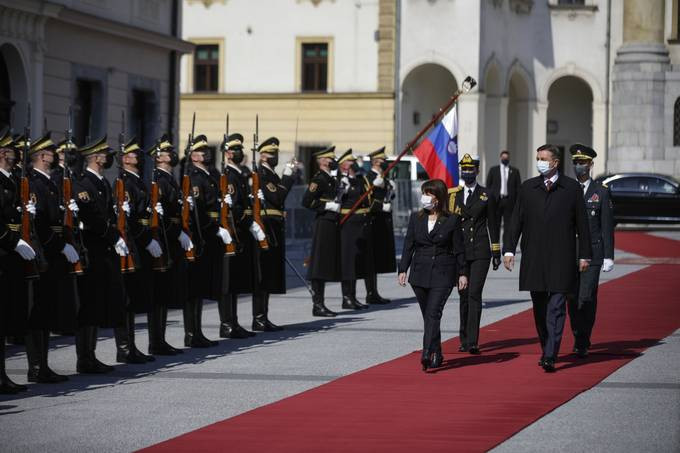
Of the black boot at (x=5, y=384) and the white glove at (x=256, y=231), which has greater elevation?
the white glove at (x=256, y=231)

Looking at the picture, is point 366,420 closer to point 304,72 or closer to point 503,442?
point 503,442

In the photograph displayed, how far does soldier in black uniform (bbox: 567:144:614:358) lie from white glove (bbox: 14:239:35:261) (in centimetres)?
507

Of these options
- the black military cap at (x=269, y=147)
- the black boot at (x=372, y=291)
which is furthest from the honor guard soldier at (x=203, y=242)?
the black boot at (x=372, y=291)

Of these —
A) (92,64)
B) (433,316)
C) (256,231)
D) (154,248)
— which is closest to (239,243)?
(256,231)

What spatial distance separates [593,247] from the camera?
15.5 meters

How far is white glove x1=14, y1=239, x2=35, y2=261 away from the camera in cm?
1243

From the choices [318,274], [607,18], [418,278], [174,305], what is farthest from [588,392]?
[607,18]

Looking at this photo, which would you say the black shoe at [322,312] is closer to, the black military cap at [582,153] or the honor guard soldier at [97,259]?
the black military cap at [582,153]

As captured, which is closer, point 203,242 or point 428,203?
point 428,203

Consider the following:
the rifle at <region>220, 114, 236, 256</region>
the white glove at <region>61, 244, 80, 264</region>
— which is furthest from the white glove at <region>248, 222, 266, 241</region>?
the white glove at <region>61, 244, 80, 264</region>

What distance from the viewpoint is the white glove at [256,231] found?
17016mm

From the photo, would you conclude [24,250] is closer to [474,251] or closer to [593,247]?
[474,251]

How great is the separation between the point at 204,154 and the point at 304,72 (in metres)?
37.0

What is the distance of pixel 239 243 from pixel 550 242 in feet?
12.5
